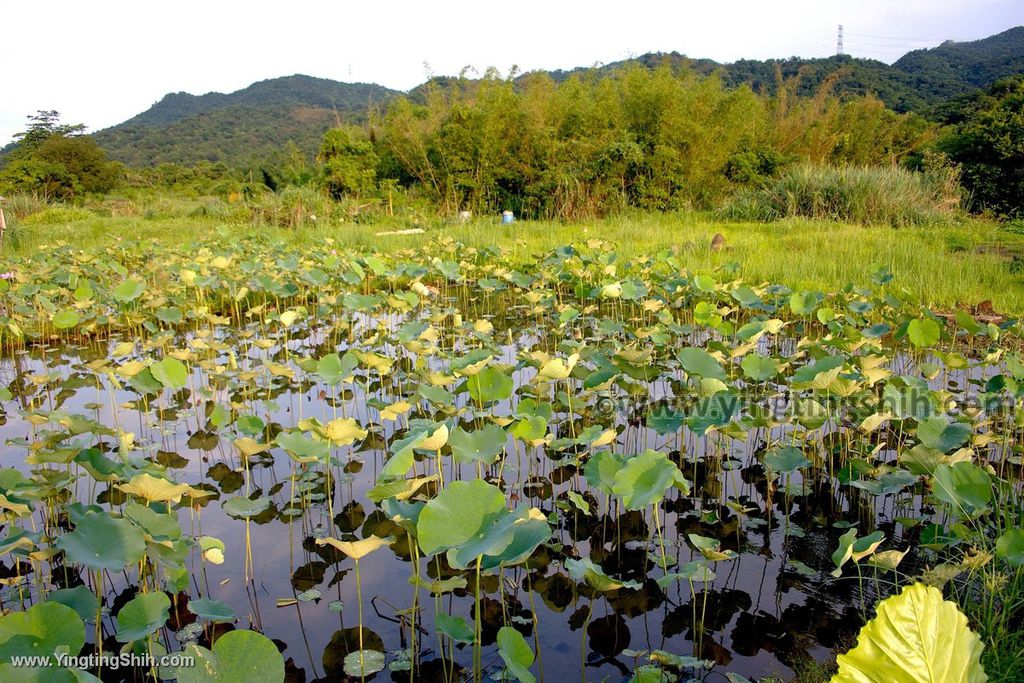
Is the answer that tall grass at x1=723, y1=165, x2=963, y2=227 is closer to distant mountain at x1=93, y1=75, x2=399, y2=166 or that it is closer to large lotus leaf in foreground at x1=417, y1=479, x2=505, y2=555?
large lotus leaf in foreground at x1=417, y1=479, x2=505, y2=555

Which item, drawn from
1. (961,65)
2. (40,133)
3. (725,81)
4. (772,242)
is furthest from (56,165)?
(961,65)

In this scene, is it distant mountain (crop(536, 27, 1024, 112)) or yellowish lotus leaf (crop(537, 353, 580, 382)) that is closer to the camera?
yellowish lotus leaf (crop(537, 353, 580, 382))

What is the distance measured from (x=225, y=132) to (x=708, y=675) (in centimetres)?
4030

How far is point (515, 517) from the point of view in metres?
1.08

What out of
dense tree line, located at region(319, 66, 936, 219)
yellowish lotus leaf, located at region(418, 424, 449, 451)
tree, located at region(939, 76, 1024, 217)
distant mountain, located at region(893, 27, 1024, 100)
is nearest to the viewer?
yellowish lotus leaf, located at region(418, 424, 449, 451)

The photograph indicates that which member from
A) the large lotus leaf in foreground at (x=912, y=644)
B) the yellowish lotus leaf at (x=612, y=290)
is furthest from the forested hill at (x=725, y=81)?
the large lotus leaf in foreground at (x=912, y=644)

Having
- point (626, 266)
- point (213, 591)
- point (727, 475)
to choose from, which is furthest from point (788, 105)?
point (213, 591)

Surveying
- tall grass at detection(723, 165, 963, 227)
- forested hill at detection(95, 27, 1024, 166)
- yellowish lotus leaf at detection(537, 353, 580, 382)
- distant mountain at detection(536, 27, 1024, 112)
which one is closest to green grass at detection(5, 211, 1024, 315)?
tall grass at detection(723, 165, 963, 227)

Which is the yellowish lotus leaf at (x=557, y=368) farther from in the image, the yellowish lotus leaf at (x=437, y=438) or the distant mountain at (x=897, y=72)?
the distant mountain at (x=897, y=72)

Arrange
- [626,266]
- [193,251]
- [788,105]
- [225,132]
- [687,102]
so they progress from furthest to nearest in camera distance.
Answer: [225,132] → [788,105] → [687,102] → [193,251] → [626,266]

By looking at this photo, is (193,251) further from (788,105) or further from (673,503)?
(788,105)

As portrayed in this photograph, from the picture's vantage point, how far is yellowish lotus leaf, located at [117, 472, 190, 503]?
139 centimetres

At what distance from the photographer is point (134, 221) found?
34.8 ft

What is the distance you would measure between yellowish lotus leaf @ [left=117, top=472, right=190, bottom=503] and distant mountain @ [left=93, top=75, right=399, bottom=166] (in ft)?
76.0
